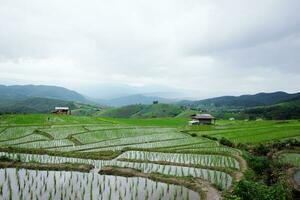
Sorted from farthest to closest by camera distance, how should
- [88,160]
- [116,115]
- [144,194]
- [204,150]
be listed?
[116,115] < [204,150] < [88,160] < [144,194]

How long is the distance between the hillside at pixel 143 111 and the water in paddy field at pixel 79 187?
387 ft

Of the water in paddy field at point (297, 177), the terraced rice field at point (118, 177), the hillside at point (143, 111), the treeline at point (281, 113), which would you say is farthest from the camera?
the hillside at point (143, 111)

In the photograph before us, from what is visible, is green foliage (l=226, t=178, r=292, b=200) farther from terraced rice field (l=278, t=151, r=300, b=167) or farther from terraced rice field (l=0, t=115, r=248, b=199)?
terraced rice field (l=278, t=151, r=300, b=167)

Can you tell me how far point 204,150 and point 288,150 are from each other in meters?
8.68

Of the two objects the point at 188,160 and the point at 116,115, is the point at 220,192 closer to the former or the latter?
the point at 188,160

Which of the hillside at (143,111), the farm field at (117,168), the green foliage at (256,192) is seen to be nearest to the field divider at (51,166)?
the farm field at (117,168)

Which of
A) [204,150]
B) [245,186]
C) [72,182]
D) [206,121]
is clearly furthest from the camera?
[206,121]

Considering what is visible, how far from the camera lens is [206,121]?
63094 mm

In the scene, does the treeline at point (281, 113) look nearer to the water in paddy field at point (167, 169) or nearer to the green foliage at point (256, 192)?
the water in paddy field at point (167, 169)

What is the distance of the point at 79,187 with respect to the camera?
15.8m

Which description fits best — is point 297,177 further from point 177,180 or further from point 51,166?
point 51,166

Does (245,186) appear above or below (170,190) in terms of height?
above

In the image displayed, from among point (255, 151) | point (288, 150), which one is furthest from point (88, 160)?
point (288, 150)

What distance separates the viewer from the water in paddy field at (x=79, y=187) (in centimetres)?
1439
